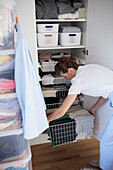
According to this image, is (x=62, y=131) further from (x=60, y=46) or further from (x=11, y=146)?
(x=60, y=46)

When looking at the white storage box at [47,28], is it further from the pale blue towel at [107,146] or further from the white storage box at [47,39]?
the pale blue towel at [107,146]

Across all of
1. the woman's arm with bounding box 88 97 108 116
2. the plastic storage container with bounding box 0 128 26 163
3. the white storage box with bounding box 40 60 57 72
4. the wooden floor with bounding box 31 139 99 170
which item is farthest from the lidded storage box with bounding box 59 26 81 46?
the wooden floor with bounding box 31 139 99 170

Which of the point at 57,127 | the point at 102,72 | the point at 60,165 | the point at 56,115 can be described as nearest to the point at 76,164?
the point at 60,165

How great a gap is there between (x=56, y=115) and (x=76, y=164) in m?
0.69

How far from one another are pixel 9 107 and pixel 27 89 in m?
0.20

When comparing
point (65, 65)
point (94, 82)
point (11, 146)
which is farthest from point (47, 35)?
point (11, 146)

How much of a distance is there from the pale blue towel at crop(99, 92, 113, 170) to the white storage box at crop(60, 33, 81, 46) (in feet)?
2.68

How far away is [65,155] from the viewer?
1.87 meters

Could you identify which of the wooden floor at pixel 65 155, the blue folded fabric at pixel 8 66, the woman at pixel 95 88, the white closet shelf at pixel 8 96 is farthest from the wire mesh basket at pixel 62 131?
the blue folded fabric at pixel 8 66

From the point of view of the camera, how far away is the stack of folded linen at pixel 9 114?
3.49 ft

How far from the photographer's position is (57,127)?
71.2 inches

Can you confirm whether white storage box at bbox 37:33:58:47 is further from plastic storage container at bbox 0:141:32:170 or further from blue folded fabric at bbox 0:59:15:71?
plastic storage container at bbox 0:141:32:170

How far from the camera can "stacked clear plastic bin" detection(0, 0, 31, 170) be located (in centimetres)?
96

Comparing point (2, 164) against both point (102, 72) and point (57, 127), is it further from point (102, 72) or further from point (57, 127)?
point (102, 72)
